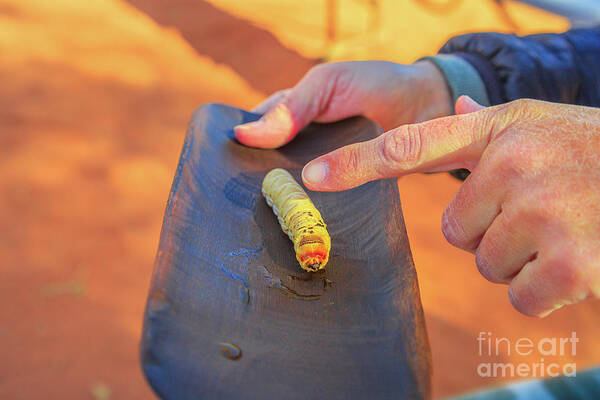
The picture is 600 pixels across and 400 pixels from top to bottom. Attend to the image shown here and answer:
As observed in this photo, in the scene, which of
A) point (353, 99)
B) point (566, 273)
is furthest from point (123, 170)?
point (566, 273)

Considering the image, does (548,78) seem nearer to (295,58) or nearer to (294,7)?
(295,58)

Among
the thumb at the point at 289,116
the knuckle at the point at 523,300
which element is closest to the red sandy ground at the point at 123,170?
the thumb at the point at 289,116

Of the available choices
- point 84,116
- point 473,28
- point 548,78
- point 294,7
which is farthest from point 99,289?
point 473,28

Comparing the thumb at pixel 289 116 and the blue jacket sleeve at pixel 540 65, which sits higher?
the blue jacket sleeve at pixel 540 65

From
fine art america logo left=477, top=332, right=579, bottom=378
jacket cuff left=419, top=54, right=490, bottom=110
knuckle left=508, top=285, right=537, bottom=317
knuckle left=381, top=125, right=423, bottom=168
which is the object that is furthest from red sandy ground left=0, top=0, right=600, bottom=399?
knuckle left=381, top=125, right=423, bottom=168

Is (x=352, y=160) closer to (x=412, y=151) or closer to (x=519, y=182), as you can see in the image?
(x=412, y=151)

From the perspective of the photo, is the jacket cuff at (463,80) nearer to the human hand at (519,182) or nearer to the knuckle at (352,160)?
the human hand at (519,182)
